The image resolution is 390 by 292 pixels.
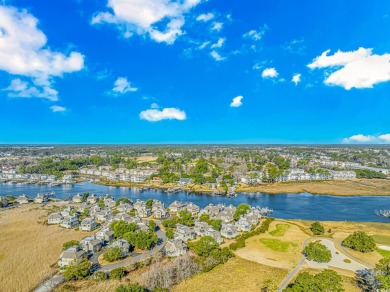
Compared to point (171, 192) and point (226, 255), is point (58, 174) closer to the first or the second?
point (171, 192)

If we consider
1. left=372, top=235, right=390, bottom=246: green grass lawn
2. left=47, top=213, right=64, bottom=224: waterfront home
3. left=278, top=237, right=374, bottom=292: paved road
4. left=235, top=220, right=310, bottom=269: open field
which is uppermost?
left=47, top=213, right=64, bottom=224: waterfront home

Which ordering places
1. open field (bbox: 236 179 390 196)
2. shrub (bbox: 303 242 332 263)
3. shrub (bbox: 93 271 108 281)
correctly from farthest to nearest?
open field (bbox: 236 179 390 196) → shrub (bbox: 303 242 332 263) → shrub (bbox: 93 271 108 281)

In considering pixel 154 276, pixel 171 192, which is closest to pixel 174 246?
pixel 154 276

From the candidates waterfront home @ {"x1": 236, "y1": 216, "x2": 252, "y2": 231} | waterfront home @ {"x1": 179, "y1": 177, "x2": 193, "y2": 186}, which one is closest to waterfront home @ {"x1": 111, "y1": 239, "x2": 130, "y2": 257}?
waterfront home @ {"x1": 236, "y1": 216, "x2": 252, "y2": 231}

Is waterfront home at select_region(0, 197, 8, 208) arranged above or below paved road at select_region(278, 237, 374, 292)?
above

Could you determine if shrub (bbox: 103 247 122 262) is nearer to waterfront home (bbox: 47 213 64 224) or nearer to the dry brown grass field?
the dry brown grass field

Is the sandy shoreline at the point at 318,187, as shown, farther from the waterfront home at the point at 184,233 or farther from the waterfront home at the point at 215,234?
the waterfront home at the point at 215,234

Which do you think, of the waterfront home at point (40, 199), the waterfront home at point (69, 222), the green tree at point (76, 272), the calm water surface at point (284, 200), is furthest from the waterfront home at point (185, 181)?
the green tree at point (76, 272)
